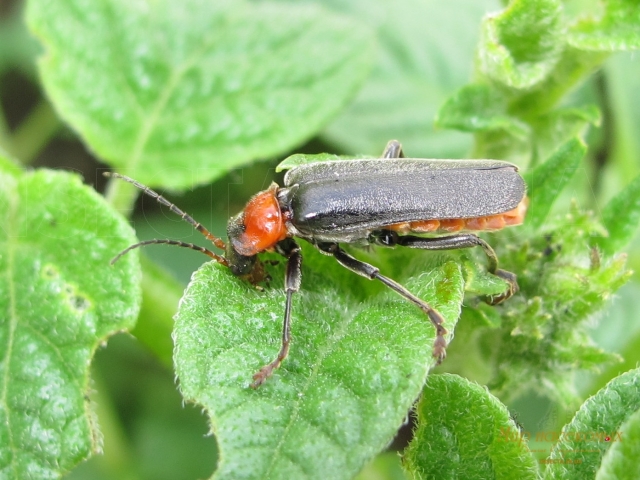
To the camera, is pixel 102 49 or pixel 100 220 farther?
pixel 102 49

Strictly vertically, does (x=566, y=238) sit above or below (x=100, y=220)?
below

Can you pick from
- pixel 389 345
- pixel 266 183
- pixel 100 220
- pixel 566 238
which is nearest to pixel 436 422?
pixel 389 345

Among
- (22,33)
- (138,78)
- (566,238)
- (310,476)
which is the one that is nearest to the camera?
(310,476)

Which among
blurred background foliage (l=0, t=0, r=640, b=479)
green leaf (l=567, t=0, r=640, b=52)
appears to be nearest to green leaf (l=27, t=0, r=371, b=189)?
blurred background foliage (l=0, t=0, r=640, b=479)

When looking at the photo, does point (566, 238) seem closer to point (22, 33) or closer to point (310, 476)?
point (310, 476)

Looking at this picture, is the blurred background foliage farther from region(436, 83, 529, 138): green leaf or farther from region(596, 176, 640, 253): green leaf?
region(596, 176, 640, 253): green leaf

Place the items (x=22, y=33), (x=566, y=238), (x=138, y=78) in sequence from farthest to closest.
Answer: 1. (x=22, y=33)
2. (x=138, y=78)
3. (x=566, y=238)

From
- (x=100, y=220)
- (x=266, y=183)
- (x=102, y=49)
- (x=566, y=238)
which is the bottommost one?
(x=266, y=183)
